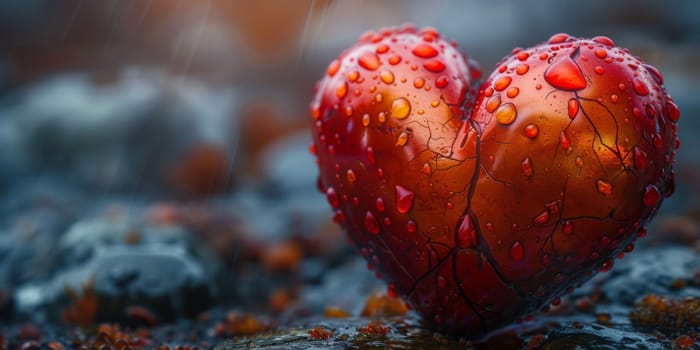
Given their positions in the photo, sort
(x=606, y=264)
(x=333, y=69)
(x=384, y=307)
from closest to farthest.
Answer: (x=606, y=264), (x=333, y=69), (x=384, y=307)

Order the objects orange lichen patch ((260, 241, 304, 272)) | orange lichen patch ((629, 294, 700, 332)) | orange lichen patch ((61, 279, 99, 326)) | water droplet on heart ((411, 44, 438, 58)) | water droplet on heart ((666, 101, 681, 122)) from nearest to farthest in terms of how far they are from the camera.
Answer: water droplet on heart ((666, 101, 681, 122))
water droplet on heart ((411, 44, 438, 58))
orange lichen patch ((629, 294, 700, 332))
orange lichen patch ((61, 279, 99, 326))
orange lichen patch ((260, 241, 304, 272))

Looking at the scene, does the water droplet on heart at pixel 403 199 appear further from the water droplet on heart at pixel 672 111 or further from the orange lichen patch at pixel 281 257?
the orange lichen patch at pixel 281 257

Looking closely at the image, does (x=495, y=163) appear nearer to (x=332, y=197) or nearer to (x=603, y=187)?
(x=603, y=187)

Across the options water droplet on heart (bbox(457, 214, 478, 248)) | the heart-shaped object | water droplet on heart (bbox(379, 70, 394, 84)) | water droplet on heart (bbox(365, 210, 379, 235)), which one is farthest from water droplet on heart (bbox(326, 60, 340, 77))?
water droplet on heart (bbox(457, 214, 478, 248))

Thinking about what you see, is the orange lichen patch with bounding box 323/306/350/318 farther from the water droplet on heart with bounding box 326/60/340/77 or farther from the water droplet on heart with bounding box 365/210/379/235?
the water droplet on heart with bounding box 326/60/340/77

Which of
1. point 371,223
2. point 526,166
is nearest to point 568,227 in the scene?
point 526,166

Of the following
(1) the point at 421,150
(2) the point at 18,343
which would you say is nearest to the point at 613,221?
(1) the point at 421,150
